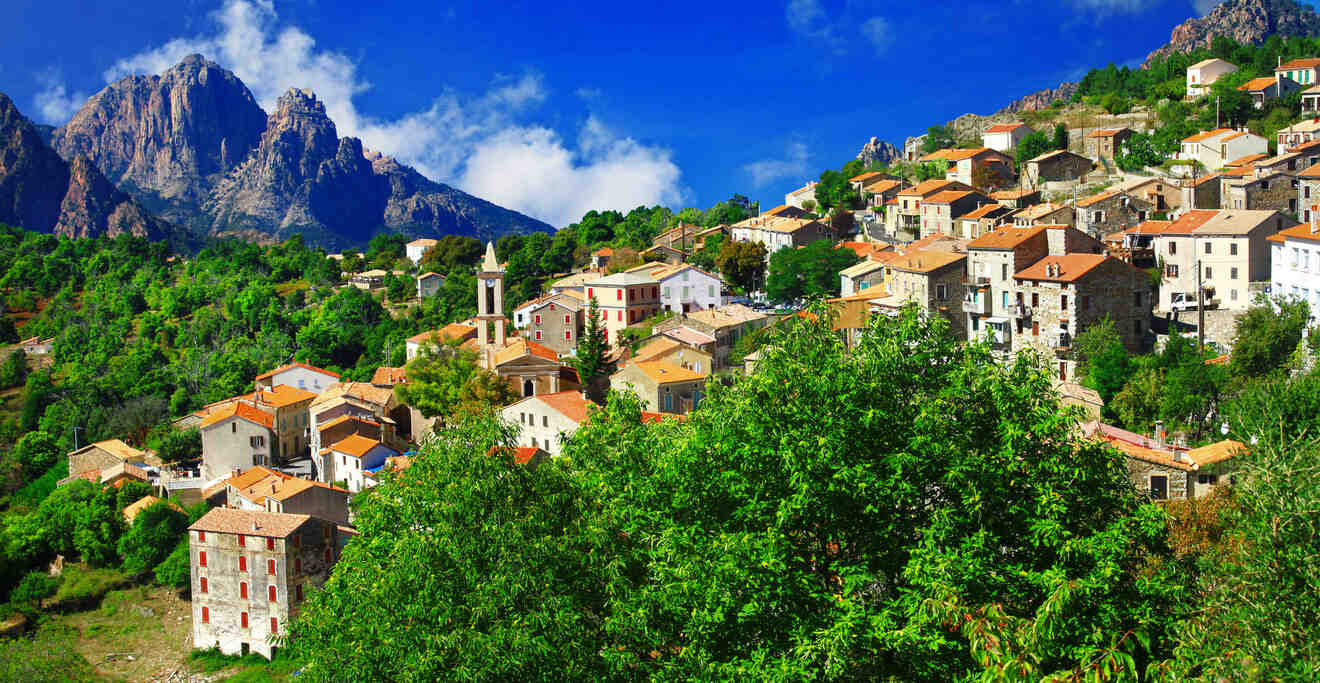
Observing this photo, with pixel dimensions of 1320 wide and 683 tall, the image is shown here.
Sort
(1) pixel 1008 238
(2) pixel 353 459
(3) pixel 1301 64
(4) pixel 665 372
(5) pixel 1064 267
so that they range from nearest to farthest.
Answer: (5) pixel 1064 267
(1) pixel 1008 238
(4) pixel 665 372
(2) pixel 353 459
(3) pixel 1301 64

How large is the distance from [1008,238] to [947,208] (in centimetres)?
1483

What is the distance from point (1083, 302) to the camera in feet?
112

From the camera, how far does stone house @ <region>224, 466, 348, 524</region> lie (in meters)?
35.4

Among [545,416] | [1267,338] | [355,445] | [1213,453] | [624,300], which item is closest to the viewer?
[1213,453]

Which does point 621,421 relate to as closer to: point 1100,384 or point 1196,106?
point 1100,384

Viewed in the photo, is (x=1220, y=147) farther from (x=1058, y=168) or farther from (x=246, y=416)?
(x=246, y=416)

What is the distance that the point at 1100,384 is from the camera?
103 ft

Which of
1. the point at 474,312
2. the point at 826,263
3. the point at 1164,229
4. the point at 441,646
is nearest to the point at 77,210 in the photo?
the point at 474,312

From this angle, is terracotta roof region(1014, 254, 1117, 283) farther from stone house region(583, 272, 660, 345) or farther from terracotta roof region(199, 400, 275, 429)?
terracotta roof region(199, 400, 275, 429)

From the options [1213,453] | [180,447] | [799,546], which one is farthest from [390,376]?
[799,546]

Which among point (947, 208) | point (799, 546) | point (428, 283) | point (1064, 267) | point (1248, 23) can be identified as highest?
point (1248, 23)

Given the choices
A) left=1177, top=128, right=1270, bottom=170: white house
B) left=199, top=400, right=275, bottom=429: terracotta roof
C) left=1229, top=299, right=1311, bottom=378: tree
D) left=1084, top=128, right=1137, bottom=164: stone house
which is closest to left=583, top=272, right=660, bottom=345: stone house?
left=199, top=400, right=275, bottom=429: terracotta roof

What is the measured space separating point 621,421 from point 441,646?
4.78 metres

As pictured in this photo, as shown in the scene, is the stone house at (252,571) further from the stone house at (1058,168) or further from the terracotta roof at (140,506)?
the stone house at (1058,168)
